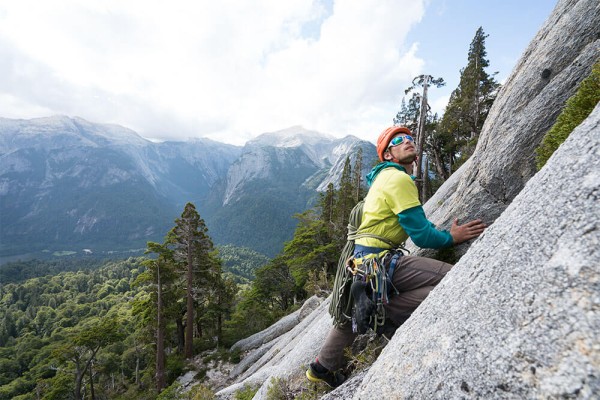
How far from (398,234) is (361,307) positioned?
106cm

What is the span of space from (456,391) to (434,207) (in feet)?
18.9

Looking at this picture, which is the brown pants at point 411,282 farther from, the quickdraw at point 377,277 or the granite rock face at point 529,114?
the granite rock face at point 529,114

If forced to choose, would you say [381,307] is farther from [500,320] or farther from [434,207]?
[434,207]

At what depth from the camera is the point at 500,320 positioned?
2.03 meters

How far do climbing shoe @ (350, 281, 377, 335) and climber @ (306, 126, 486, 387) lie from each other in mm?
404

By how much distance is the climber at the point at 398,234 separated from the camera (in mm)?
3330

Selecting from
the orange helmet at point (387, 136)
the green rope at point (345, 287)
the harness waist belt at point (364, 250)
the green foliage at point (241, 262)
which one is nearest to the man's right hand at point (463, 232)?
the green rope at point (345, 287)

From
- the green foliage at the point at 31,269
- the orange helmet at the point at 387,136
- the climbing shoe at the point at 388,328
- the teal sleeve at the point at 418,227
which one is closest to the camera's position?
the teal sleeve at the point at 418,227

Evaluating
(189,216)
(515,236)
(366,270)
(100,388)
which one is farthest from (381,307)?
(100,388)

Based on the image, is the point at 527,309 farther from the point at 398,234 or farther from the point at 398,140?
the point at 398,140

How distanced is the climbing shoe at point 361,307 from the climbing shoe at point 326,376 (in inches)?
55.6

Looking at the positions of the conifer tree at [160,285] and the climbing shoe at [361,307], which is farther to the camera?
the conifer tree at [160,285]

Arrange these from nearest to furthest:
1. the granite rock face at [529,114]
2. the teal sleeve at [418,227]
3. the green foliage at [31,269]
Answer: the teal sleeve at [418,227] < the granite rock face at [529,114] < the green foliage at [31,269]

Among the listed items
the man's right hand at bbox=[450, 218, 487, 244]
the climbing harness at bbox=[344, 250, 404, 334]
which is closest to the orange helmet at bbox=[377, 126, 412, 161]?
the man's right hand at bbox=[450, 218, 487, 244]
